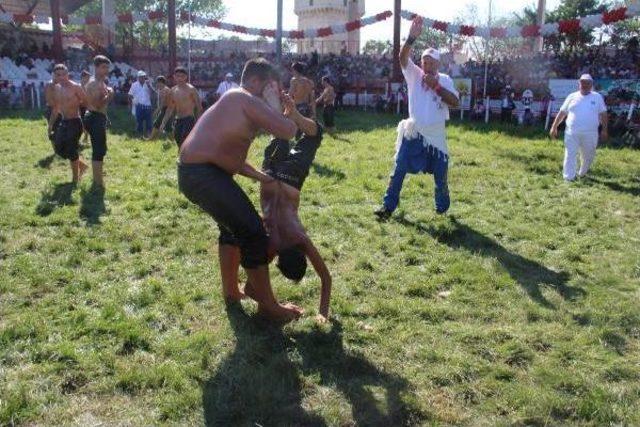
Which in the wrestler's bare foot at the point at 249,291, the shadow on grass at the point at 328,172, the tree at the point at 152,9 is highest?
the tree at the point at 152,9

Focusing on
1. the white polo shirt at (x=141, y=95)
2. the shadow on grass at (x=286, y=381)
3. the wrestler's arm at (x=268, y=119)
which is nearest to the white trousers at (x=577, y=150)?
the shadow on grass at (x=286, y=381)

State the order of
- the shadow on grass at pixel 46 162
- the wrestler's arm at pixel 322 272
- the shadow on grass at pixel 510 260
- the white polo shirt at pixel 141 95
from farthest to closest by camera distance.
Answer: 1. the white polo shirt at pixel 141 95
2. the shadow on grass at pixel 46 162
3. the shadow on grass at pixel 510 260
4. the wrestler's arm at pixel 322 272

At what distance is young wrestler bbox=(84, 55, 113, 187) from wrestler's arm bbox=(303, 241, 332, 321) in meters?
5.22

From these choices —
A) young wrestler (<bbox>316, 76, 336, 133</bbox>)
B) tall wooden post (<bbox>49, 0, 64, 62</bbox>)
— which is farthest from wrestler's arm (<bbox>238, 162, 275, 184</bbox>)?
tall wooden post (<bbox>49, 0, 64, 62</bbox>)

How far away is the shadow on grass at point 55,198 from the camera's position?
727 cm

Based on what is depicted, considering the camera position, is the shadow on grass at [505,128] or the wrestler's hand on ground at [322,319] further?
the shadow on grass at [505,128]

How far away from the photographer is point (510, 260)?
228 inches

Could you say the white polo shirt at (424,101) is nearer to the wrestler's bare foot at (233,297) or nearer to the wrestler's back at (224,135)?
the wrestler's bare foot at (233,297)

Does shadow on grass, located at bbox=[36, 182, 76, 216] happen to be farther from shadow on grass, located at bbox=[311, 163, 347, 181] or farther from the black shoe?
the black shoe

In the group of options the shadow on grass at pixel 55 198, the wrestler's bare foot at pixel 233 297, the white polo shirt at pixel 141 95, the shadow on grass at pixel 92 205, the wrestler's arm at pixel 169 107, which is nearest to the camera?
the wrestler's bare foot at pixel 233 297

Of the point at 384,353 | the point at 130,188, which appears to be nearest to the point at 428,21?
the point at 130,188

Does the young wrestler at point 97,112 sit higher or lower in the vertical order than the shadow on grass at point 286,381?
higher

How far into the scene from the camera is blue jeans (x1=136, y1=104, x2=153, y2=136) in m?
14.8

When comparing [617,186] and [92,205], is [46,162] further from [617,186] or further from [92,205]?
[617,186]
